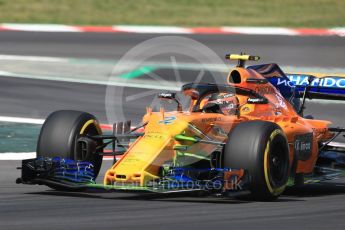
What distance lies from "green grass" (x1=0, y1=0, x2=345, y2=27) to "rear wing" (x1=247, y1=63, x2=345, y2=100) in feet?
42.8

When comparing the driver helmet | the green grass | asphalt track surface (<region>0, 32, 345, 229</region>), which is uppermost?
the green grass

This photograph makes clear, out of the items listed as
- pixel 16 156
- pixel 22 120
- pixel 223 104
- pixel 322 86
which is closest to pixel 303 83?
pixel 322 86

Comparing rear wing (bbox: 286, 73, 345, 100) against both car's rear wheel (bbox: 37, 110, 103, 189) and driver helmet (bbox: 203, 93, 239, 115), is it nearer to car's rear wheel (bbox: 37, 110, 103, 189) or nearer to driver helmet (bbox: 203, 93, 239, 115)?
driver helmet (bbox: 203, 93, 239, 115)

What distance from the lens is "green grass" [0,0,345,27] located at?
86.9 feet

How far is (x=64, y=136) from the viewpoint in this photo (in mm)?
10312

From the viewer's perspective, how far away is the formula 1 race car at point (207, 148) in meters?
9.67

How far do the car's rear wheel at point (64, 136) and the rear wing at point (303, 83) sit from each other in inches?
103

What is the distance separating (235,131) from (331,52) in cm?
1268

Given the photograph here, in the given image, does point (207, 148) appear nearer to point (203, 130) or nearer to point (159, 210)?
point (203, 130)

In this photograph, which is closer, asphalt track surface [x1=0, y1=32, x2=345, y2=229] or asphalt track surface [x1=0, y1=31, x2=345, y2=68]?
asphalt track surface [x1=0, y1=32, x2=345, y2=229]

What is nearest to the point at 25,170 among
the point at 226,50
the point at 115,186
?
the point at 115,186

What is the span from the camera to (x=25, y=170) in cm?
1003

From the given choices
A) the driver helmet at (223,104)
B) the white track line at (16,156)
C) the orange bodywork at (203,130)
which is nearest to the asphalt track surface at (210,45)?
the white track line at (16,156)

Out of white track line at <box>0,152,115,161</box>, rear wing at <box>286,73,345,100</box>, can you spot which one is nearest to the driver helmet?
rear wing at <box>286,73,345,100</box>
